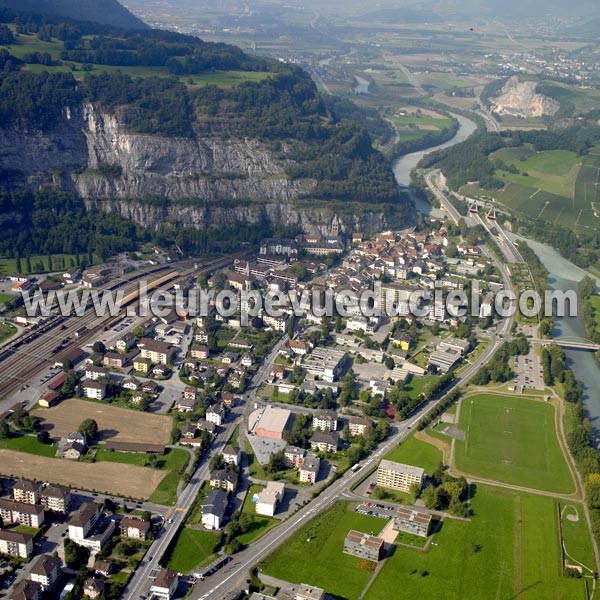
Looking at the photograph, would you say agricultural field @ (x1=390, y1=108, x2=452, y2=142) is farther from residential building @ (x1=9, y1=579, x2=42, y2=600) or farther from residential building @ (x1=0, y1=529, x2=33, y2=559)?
residential building @ (x1=9, y1=579, x2=42, y2=600)

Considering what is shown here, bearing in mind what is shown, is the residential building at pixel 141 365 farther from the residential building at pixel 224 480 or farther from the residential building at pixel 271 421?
the residential building at pixel 224 480

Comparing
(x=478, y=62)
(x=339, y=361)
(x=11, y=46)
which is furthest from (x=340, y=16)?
(x=339, y=361)

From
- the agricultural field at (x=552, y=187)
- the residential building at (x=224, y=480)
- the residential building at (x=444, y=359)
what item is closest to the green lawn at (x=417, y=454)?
the residential building at (x=224, y=480)

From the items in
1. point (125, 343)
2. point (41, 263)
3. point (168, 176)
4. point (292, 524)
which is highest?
point (168, 176)

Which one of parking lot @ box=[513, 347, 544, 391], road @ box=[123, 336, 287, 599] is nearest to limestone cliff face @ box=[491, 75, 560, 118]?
parking lot @ box=[513, 347, 544, 391]

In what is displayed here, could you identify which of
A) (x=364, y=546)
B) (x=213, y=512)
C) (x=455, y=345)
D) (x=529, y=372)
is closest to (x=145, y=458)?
(x=213, y=512)

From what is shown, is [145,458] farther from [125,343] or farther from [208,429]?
[125,343]
